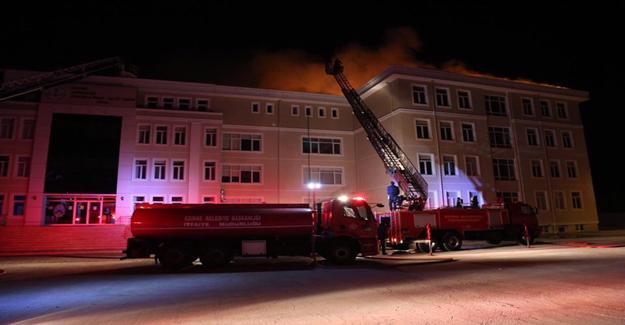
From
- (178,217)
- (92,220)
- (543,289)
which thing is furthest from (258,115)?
(543,289)

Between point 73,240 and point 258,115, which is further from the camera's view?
point 258,115

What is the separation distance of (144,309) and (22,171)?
28.1 m

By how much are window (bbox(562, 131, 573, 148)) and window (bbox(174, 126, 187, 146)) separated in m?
36.1

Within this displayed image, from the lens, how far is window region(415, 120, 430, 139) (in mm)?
32688

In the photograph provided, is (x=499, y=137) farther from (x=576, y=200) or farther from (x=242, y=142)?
(x=242, y=142)

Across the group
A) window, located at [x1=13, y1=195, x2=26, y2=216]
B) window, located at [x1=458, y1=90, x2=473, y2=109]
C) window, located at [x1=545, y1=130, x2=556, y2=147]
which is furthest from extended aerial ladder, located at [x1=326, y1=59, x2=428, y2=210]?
window, located at [x1=13, y1=195, x2=26, y2=216]

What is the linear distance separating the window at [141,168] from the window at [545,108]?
121ft

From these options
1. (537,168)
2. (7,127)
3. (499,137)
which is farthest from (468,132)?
(7,127)

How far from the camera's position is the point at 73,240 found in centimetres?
2608

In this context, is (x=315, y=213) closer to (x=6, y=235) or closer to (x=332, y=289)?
(x=332, y=289)

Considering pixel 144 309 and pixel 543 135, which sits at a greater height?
pixel 543 135

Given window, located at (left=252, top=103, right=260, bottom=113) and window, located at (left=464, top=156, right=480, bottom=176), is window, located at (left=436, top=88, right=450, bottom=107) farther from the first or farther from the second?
window, located at (left=252, top=103, right=260, bottom=113)

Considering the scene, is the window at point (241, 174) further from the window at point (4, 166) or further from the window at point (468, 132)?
the window at point (468, 132)

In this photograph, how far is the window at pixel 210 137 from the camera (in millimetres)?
33250
